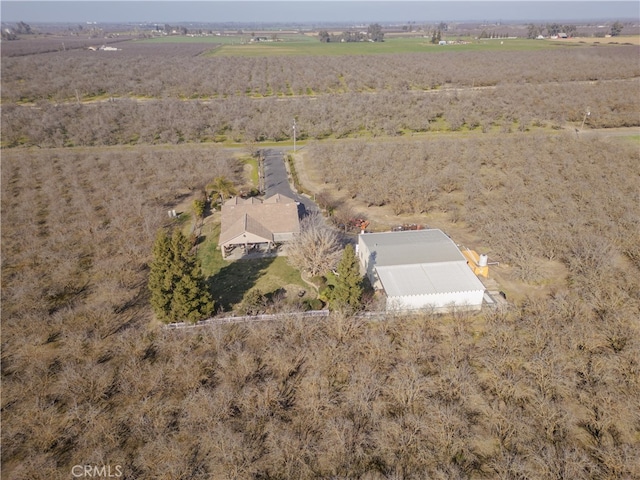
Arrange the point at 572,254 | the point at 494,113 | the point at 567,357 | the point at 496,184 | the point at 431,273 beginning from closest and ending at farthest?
the point at 567,357 → the point at 431,273 → the point at 572,254 → the point at 496,184 → the point at 494,113

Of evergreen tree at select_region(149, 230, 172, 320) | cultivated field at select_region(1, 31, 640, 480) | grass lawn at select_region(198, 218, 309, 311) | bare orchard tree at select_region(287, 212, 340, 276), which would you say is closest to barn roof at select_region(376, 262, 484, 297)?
cultivated field at select_region(1, 31, 640, 480)

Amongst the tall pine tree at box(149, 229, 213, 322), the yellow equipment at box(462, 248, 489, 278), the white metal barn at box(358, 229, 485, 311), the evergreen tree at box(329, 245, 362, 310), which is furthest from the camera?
the yellow equipment at box(462, 248, 489, 278)

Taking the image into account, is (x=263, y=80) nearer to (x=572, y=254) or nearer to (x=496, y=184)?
(x=496, y=184)

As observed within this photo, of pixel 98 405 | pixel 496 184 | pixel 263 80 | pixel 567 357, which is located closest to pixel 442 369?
pixel 567 357

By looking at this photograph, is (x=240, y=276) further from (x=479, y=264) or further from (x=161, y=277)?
(x=479, y=264)

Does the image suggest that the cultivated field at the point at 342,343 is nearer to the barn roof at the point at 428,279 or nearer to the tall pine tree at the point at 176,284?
the tall pine tree at the point at 176,284

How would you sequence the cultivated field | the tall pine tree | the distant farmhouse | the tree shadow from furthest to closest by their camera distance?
the distant farmhouse, the tree shadow, the tall pine tree, the cultivated field

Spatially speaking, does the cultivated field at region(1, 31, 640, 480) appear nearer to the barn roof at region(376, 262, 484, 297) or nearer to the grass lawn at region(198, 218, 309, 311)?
the grass lawn at region(198, 218, 309, 311)
